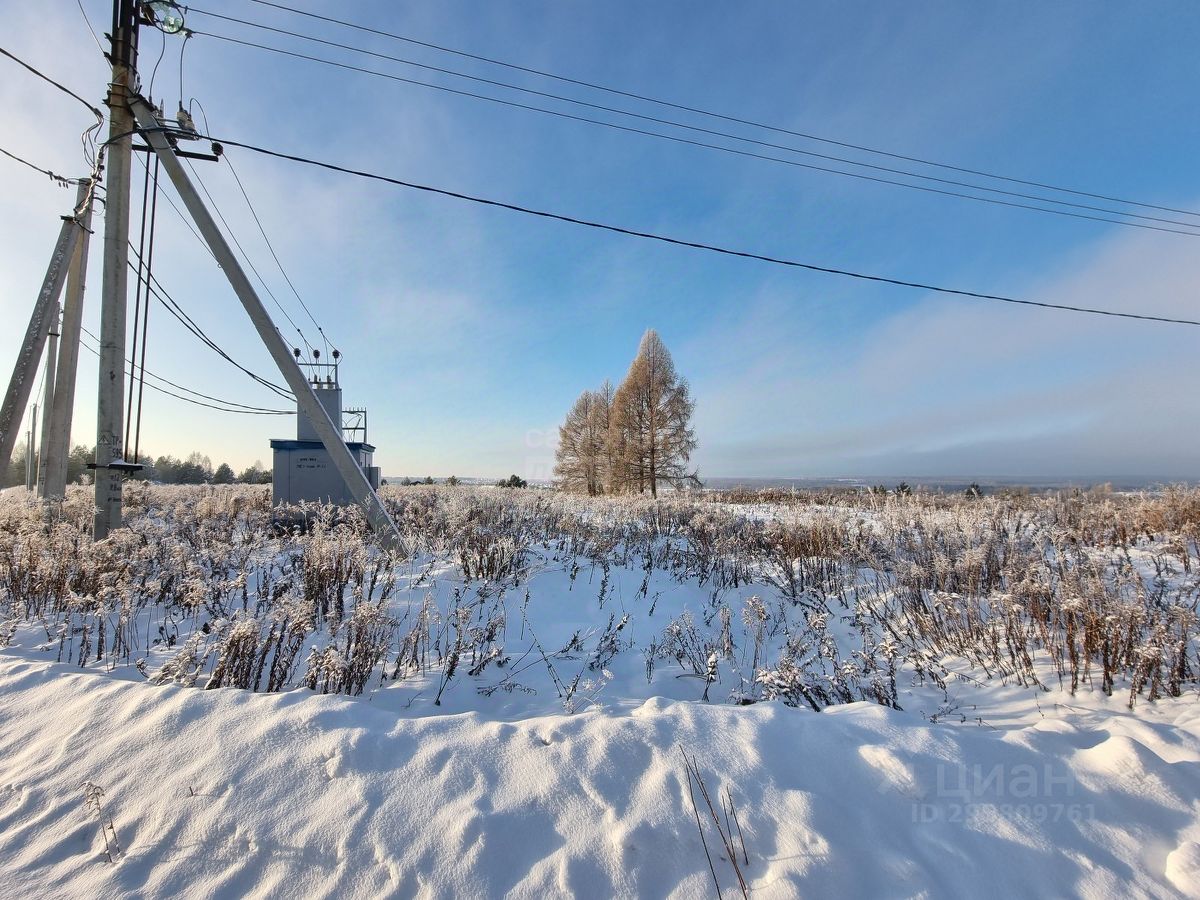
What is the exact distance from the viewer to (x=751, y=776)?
2037 mm

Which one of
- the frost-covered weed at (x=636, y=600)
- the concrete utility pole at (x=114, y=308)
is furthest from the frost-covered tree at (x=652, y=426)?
the concrete utility pole at (x=114, y=308)

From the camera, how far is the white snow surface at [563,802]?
65.4 inches

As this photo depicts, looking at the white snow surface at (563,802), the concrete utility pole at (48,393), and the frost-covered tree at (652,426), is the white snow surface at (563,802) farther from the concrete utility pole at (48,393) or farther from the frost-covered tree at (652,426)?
the frost-covered tree at (652,426)

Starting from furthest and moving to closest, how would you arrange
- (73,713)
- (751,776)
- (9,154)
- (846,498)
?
(846,498)
(9,154)
(73,713)
(751,776)

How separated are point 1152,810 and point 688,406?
23.5 meters

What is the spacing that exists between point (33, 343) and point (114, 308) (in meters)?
5.16

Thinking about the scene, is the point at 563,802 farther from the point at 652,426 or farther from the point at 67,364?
Answer: the point at 652,426

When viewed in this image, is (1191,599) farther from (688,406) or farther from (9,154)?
(688,406)

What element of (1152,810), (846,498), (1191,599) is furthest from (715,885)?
(846,498)

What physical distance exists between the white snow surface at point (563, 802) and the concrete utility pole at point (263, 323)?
13.6ft

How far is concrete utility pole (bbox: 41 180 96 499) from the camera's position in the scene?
9.32 m

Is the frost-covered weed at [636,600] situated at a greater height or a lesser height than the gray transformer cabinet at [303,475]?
lesser

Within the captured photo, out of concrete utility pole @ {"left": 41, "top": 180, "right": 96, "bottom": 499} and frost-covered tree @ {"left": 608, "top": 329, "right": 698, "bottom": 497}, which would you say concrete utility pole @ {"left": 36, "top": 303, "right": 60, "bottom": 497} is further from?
frost-covered tree @ {"left": 608, "top": 329, "right": 698, "bottom": 497}

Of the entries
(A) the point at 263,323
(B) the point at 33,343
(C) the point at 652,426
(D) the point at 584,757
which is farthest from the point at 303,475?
(C) the point at 652,426
